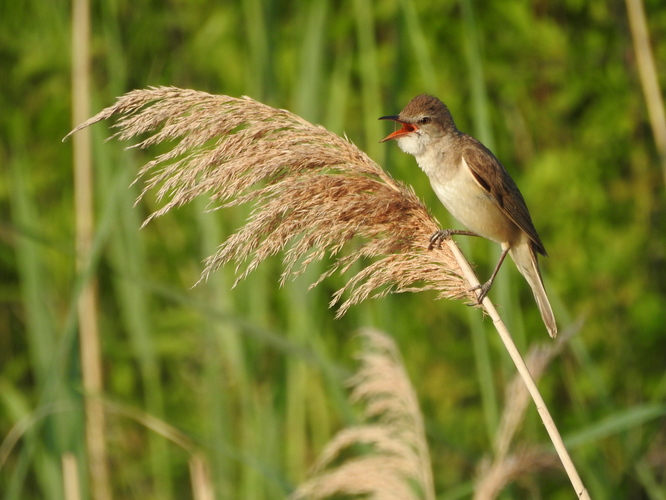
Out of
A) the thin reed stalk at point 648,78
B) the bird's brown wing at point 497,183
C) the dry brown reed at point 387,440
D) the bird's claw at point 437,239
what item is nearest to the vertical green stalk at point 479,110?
the bird's brown wing at point 497,183

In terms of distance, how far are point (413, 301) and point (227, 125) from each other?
11.0 ft

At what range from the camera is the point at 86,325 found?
3.43 m

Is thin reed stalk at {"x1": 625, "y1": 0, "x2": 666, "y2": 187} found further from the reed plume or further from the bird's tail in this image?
the reed plume

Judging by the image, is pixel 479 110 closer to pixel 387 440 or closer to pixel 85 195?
pixel 387 440

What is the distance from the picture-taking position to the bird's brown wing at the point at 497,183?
2.87 m

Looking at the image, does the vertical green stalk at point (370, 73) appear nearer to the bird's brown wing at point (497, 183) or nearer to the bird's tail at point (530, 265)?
the bird's brown wing at point (497, 183)

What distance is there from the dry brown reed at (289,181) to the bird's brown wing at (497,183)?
33.7 inches

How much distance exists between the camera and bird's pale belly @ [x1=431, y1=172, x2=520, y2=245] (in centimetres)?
280

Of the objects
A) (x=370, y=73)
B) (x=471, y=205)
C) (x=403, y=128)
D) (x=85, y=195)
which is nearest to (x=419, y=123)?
(x=403, y=128)

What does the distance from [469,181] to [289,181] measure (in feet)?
3.42

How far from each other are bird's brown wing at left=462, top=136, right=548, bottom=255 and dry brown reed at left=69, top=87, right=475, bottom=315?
0.86 metres

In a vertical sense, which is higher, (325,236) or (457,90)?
(457,90)

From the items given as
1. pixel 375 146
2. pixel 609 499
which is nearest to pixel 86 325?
pixel 375 146

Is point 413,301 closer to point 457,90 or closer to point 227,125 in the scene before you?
point 457,90
